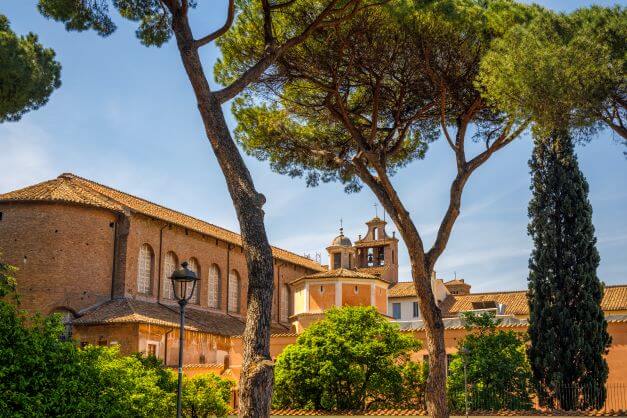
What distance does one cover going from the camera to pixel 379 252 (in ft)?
154

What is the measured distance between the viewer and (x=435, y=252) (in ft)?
46.4

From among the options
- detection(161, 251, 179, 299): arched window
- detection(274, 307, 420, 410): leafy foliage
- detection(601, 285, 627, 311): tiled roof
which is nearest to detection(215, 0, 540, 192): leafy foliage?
detection(274, 307, 420, 410): leafy foliage

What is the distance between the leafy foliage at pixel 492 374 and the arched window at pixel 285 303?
20595mm

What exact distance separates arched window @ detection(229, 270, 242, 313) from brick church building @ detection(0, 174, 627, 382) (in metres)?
0.19

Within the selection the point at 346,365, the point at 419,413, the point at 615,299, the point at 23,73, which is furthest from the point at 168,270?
the point at 615,299

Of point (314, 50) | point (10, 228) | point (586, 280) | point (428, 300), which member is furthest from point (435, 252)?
point (10, 228)

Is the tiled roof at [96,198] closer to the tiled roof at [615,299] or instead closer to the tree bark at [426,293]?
the tree bark at [426,293]

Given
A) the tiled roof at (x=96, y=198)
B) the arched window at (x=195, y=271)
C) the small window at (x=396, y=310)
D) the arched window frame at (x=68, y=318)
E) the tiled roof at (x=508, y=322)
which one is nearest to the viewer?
the tiled roof at (x=508, y=322)

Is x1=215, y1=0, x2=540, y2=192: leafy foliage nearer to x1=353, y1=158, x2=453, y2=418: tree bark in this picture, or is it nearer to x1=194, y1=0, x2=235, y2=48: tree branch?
x1=353, y1=158, x2=453, y2=418: tree bark

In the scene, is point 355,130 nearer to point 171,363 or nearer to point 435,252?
point 435,252

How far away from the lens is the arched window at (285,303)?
1569 inches

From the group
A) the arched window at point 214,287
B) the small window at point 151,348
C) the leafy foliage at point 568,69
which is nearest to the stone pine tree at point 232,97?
the leafy foliage at point 568,69

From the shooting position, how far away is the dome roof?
152 ft

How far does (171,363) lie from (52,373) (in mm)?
19006
